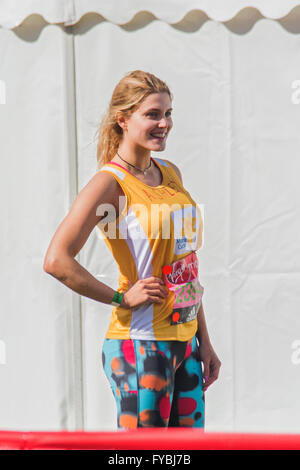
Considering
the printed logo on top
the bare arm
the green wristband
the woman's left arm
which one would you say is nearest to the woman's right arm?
the bare arm

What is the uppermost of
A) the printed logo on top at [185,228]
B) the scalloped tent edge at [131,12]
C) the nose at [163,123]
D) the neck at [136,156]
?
the scalloped tent edge at [131,12]

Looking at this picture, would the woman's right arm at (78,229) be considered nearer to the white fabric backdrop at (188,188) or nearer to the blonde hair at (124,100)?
the blonde hair at (124,100)

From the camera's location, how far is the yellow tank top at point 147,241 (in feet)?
6.51

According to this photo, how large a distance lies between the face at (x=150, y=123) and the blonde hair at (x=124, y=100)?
20 millimetres

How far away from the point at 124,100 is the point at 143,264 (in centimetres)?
56

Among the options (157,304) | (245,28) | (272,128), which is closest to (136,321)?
(157,304)

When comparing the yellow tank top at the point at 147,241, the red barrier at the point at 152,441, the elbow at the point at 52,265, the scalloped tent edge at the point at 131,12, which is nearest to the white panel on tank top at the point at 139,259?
the yellow tank top at the point at 147,241

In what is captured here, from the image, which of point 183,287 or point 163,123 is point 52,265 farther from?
point 163,123

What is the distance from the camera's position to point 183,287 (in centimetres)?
207

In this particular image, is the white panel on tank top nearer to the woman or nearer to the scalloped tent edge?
the woman

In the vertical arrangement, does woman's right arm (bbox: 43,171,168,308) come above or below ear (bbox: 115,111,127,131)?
below

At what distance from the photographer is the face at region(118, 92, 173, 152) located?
206 centimetres
